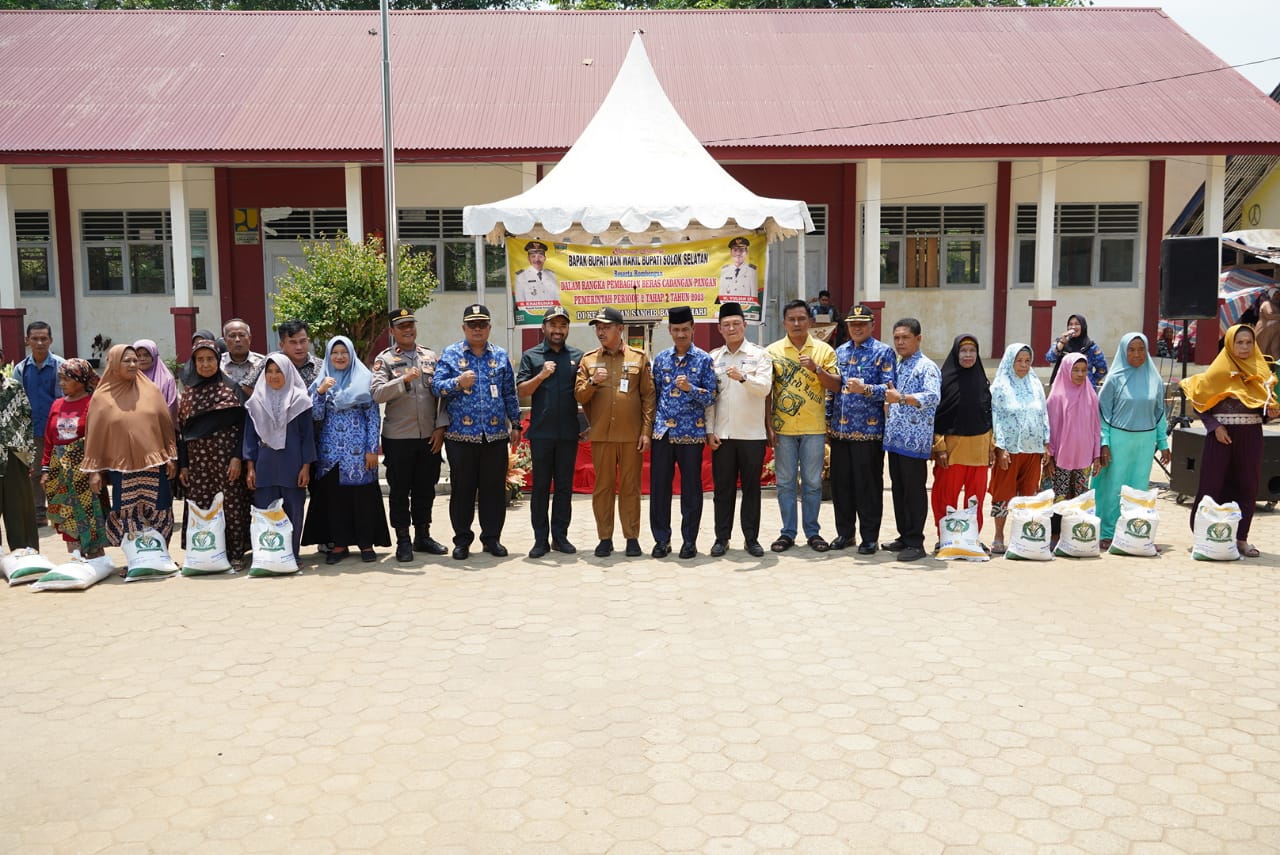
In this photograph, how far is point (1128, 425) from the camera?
7.04 m

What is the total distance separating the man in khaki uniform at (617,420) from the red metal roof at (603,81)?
28.8 feet

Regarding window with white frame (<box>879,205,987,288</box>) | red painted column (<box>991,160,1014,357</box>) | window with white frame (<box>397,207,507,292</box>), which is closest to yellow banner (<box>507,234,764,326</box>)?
window with white frame (<box>397,207,507,292</box>)

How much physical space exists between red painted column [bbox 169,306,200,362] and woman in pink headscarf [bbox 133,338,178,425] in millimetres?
8265

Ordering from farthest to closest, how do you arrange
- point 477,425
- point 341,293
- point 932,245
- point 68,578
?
1. point 932,245
2. point 341,293
3. point 477,425
4. point 68,578

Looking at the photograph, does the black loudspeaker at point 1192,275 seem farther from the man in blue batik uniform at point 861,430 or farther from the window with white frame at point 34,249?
the window with white frame at point 34,249

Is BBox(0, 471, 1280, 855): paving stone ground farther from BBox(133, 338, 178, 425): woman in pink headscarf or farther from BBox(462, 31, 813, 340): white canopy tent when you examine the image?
BBox(462, 31, 813, 340): white canopy tent

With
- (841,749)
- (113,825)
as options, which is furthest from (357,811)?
(841,749)

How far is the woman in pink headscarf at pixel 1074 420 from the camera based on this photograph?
6910 mm

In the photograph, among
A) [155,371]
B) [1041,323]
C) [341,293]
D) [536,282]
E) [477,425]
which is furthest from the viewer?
[1041,323]

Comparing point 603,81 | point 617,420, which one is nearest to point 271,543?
point 617,420

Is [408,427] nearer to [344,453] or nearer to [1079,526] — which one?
[344,453]

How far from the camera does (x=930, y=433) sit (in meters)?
6.61

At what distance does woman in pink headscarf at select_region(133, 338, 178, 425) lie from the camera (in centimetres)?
689

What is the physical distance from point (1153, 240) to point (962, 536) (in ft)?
42.6
